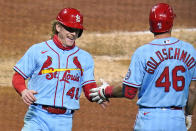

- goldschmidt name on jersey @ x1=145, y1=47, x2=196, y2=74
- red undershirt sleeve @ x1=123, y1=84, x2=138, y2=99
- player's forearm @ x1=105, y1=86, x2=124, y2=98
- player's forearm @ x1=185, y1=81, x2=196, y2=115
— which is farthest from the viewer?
player's forearm @ x1=185, y1=81, x2=196, y2=115

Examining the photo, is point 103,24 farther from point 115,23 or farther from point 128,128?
point 128,128

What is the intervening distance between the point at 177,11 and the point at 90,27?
1865 mm

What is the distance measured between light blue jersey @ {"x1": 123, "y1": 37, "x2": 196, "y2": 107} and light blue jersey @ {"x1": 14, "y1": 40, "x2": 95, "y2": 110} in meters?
0.68

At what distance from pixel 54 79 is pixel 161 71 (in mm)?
1063

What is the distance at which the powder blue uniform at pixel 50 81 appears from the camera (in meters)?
3.97

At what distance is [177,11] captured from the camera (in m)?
8.94

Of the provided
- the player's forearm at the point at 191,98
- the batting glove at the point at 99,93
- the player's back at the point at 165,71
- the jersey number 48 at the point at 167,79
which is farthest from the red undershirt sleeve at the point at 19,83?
the player's forearm at the point at 191,98

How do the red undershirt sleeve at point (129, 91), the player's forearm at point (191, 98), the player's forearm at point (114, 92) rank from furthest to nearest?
the player's forearm at point (191, 98)
the player's forearm at point (114, 92)
the red undershirt sleeve at point (129, 91)

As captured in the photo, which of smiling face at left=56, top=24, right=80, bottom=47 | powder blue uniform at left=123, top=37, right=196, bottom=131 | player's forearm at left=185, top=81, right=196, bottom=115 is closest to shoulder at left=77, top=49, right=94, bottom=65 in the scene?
Result: smiling face at left=56, top=24, right=80, bottom=47

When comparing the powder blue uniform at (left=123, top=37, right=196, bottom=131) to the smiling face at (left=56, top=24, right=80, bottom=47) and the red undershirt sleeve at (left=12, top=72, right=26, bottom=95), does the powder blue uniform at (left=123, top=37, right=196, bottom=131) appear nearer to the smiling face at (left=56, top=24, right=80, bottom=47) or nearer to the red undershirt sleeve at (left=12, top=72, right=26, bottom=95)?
the smiling face at (left=56, top=24, right=80, bottom=47)

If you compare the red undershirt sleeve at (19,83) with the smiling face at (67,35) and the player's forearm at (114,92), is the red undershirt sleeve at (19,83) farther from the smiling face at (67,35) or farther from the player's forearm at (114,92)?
the player's forearm at (114,92)

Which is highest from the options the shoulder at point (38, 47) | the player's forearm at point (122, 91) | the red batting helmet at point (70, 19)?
the red batting helmet at point (70, 19)

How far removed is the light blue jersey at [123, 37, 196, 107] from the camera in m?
3.53

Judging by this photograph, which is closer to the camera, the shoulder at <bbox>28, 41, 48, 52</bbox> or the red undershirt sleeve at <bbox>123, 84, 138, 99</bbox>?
the red undershirt sleeve at <bbox>123, 84, 138, 99</bbox>
